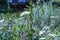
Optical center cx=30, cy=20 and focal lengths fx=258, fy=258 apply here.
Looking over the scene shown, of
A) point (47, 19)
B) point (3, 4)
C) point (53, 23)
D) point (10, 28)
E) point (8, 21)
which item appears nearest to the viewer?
point (10, 28)

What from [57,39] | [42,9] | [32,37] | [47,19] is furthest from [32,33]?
[42,9]

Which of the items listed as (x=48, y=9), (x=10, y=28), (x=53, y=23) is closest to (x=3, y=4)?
(x=48, y=9)

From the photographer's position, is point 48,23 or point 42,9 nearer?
point 48,23

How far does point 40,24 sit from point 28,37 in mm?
1615

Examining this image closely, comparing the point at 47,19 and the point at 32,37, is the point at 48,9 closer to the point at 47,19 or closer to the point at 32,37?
the point at 47,19

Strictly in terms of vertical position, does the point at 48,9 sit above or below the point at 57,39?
above

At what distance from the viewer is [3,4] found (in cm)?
1116

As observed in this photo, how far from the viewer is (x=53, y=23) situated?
459cm

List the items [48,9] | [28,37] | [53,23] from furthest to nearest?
[48,9] → [53,23] → [28,37]

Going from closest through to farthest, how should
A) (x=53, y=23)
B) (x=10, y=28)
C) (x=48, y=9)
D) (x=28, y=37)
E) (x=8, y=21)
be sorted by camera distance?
(x=28, y=37), (x=10, y=28), (x=8, y=21), (x=53, y=23), (x=48, y=9)

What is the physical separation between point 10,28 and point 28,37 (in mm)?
559

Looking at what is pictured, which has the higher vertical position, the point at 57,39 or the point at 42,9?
the point at 42,9

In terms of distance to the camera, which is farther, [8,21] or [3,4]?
[3,4]

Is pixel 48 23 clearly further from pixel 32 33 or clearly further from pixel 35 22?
pixel 32 33
